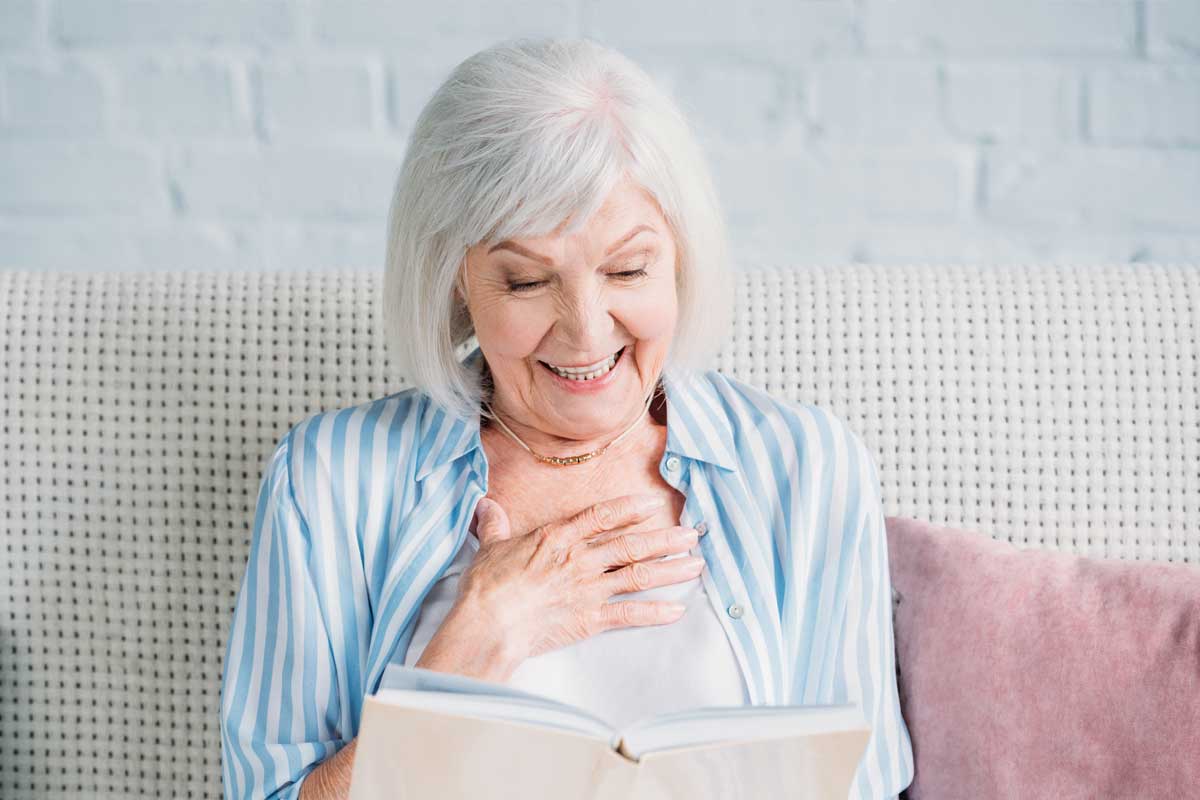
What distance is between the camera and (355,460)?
1237 mm

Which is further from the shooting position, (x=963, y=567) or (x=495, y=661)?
(x=963, y=567)

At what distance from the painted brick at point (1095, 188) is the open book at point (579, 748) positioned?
1.11 metres

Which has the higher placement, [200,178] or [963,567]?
[200,178]

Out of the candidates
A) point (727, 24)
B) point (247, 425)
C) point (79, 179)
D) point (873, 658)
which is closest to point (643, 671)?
point (873, 658)

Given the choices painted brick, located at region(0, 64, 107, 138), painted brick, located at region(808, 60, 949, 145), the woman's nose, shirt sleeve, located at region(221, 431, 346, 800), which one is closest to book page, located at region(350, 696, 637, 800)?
shirt sleeve, located at region(221, 431, 346, 800)

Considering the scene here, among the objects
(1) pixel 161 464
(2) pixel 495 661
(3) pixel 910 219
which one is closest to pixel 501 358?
(2) pixel 495 661

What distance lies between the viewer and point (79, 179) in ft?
5.68

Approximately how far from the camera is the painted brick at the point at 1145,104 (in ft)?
5.38

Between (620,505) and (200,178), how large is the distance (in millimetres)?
930

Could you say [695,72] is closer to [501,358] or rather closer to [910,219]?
[910,219]

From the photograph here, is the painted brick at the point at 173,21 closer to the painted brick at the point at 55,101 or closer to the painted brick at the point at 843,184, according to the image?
the painted brick at the point at 55,101

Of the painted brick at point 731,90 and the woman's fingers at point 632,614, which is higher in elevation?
the painted brick at point 731,90

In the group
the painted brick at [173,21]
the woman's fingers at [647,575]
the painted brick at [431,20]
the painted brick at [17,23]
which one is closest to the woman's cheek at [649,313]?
the woman's fingers at [647,575]

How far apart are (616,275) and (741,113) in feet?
2.09
